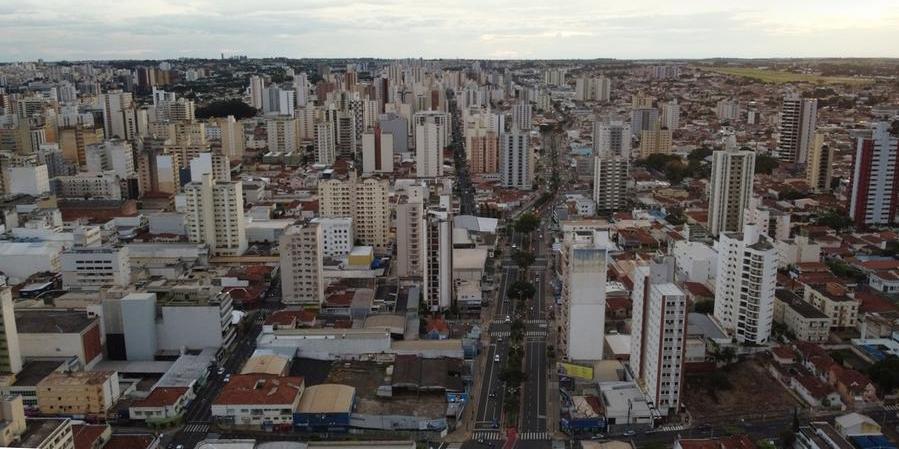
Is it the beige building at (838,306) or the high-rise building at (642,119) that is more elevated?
the high-rise building at (642,119)

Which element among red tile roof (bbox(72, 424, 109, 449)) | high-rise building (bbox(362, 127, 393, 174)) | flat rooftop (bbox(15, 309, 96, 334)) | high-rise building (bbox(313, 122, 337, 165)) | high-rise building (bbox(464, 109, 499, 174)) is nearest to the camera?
red tile roof (bbox(72, 424, 109, 449))

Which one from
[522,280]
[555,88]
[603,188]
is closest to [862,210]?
[603,188]

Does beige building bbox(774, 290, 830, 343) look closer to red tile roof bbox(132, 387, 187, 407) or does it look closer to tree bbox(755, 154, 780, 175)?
red tile roof bbox(132, 387, 187, 407)

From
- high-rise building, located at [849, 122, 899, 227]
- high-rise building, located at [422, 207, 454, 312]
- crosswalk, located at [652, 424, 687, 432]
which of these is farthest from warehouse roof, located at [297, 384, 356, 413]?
high-rise building, located at [849, 122, 899, 227]

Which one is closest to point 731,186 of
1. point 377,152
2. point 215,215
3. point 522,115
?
point 215,215

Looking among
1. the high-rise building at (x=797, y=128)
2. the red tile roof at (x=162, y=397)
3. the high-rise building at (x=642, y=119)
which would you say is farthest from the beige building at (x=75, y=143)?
the high-rise building at (x=797, y=128)

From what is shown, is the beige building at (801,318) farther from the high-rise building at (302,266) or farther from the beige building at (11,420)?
the beige building at (11,420)
